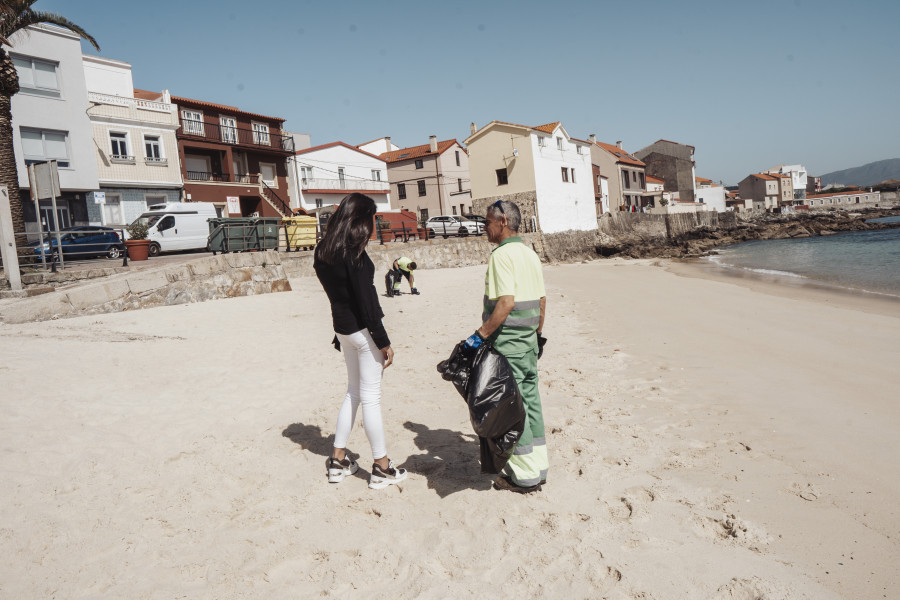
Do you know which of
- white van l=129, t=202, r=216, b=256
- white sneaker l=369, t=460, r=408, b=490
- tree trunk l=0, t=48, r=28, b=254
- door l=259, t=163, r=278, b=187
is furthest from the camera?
door l=259, t=163, r=278, b=187

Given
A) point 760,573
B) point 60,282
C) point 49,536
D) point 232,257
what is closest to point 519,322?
point 760,573

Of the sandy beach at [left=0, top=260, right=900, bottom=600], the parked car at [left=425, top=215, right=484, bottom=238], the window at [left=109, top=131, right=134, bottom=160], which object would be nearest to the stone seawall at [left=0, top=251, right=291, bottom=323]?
the sandy beach at [left=0, top=260, right=900, bottom=600]

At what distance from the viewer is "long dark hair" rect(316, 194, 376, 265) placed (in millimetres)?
3049

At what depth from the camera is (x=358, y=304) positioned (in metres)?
3.05

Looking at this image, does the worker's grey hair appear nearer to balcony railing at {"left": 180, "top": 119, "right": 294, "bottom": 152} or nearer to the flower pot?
the flower pot

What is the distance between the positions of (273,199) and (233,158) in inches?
130

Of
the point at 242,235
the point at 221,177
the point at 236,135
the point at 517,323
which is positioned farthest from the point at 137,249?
the point at 236,135

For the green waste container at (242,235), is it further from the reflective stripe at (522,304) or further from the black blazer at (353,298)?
the reflective stripe at (522,304)

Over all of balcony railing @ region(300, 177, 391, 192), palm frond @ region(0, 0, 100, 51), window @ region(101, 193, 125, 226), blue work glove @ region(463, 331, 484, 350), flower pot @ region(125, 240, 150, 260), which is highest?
palm frond @ region(0, 0, 100, 51)

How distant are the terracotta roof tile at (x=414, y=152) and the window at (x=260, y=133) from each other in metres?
15.1

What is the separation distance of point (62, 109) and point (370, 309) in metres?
28.3

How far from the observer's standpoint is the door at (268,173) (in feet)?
113

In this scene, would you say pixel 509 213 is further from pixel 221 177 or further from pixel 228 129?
pixel 228 129

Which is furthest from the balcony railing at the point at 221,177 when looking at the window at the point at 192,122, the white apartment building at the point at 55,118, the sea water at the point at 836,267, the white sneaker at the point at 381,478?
the white sneaker at the point at 381,478
